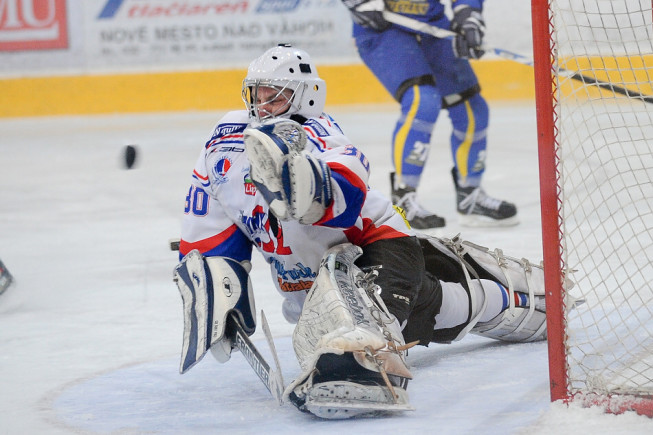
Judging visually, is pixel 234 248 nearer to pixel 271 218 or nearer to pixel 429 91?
pixel 271 218

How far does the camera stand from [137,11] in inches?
311

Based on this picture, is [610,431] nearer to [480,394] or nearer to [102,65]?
[480,394]

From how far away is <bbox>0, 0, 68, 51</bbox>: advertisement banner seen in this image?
7781 millimetres

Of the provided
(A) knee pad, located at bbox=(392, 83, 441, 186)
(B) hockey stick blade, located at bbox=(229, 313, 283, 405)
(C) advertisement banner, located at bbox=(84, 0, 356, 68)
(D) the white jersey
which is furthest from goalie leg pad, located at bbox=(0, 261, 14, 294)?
(C) advertisement banner, located at bbox=(84, 0, 356, 68)

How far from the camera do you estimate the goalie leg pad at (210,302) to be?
1931 millimetres

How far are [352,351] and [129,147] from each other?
2.07 m

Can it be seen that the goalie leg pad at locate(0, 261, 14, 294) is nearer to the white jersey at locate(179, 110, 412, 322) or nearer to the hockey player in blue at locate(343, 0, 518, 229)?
→ the white jersey at locate(179, 110, 412, 322)

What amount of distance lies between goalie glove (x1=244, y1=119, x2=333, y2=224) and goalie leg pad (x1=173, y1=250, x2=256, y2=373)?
0.30 meters

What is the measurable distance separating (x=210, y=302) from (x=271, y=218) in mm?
193

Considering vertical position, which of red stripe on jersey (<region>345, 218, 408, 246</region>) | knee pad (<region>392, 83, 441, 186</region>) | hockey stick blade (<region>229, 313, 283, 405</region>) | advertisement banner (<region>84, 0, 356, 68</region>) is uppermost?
red stripe on jersey (<region>345, 218, 408, 246</region>)

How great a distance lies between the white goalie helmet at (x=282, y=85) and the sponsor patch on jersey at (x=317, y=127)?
9 cm

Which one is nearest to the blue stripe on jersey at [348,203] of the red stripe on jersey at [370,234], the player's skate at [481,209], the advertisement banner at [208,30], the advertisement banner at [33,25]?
the red stripe on jersey at [370,234]

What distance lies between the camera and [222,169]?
1996 millimetres

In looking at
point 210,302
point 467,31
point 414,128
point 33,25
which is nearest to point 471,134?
point 414,128
